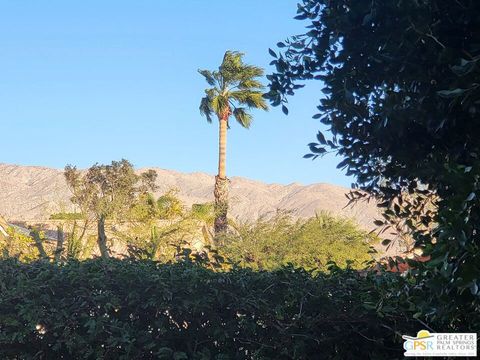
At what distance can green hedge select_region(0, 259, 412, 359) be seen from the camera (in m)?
5.44

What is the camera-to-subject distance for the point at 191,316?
5.71m

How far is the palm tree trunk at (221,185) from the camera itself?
30.2 m

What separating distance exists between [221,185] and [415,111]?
95.5ft

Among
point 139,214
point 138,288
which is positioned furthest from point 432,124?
point 139,214

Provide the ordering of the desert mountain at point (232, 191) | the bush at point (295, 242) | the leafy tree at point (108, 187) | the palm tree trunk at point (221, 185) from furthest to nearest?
1. the desert mountain at point (232, 191)
2. the palm tree trunk at point (221, 185)
3. the leafy tree at point (108, 187)
4. the bush at point (295, 242)

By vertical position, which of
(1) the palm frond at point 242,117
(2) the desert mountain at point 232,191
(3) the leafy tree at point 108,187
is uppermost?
(2) the desert mountain at point 232,191

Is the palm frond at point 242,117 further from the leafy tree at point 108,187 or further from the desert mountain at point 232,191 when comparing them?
the desert mountain at point 232,191

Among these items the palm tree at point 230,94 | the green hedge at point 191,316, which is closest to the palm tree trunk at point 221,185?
the palm tree at point 230,94

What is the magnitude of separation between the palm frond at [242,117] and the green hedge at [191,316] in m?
25.6

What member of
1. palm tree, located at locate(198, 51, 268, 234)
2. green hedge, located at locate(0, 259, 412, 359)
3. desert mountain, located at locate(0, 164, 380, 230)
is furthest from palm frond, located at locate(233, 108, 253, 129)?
desert mountain, located at locate(0, 164, 380, 230)

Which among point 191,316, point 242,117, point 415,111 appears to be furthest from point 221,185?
point 415,111

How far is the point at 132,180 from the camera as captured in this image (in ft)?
102

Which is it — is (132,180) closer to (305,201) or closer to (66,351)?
(66,351)

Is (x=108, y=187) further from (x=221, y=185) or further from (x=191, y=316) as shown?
(x=191, y=316)
